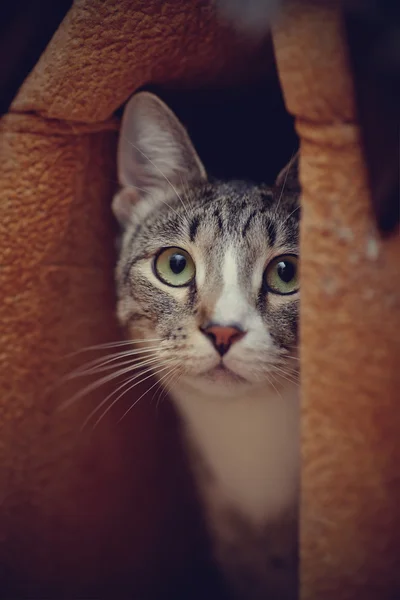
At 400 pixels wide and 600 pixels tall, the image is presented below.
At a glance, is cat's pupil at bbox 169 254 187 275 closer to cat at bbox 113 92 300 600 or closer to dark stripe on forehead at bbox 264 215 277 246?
cat at bbox 113 92 300 600

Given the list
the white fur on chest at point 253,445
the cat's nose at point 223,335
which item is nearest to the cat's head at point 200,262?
the cat's nose at point 223,335

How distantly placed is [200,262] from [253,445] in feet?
1.51

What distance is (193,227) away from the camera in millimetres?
1238

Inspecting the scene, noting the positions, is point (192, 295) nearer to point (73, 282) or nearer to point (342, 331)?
point (73, 282)

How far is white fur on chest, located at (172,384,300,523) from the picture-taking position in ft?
4.13

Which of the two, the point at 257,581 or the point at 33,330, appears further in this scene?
the point at 257,581

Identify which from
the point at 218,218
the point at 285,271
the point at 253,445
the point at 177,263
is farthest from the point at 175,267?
the point at 253,445

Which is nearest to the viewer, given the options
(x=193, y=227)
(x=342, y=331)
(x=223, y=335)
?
(x=342, y=331)

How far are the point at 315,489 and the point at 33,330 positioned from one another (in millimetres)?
639

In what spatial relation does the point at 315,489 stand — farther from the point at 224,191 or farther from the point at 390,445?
the point at 224,191

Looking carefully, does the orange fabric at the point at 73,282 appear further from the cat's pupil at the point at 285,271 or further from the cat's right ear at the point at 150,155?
the cat's pupil at the point at 285,271

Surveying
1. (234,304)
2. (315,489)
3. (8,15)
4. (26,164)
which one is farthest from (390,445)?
(8,15)

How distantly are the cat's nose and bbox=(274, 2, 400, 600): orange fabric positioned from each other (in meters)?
0.20

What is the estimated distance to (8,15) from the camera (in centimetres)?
102
